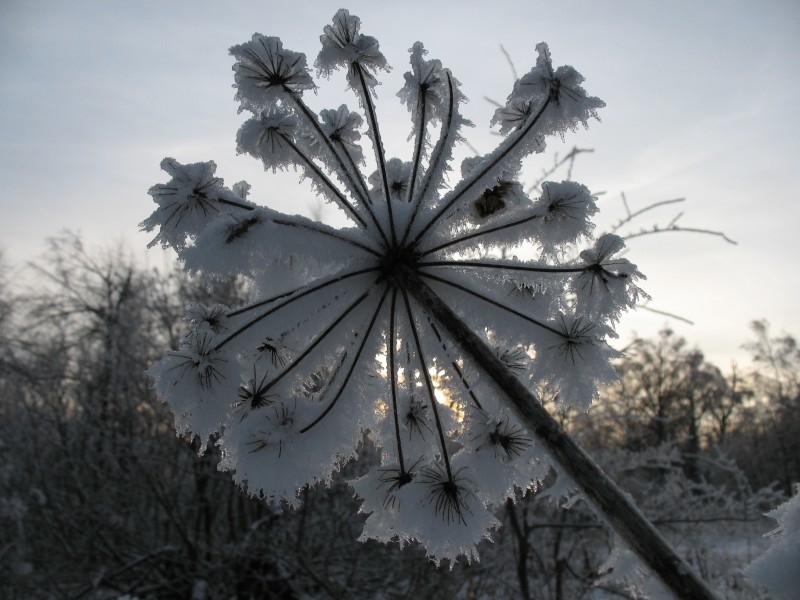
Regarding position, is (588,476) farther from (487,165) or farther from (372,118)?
(372,118)

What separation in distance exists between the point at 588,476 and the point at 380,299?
0.77m

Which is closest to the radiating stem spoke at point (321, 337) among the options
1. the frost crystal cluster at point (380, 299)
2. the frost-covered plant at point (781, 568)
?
the frost crystal cluster at point (380, 299)

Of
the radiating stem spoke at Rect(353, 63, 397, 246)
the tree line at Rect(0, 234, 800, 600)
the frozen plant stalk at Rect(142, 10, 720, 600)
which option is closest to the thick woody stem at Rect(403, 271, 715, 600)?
the frozen plant stalk at Rect(142, 10, 720, 600)

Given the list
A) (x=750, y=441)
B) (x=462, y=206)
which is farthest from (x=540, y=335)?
(x=750, y=441)

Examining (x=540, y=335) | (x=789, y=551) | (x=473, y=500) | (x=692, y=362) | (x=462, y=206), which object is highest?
(x=692, y=362)

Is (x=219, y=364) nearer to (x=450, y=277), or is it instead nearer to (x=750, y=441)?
(x=450, y=277)

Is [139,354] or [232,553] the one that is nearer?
[232,553]

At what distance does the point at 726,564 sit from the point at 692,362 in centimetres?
2451

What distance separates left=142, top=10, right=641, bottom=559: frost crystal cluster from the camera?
1.56 metres

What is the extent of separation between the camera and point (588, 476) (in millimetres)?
1146

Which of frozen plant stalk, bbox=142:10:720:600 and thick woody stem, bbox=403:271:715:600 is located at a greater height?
frozen plant stalk, bbox=142:10:720:600

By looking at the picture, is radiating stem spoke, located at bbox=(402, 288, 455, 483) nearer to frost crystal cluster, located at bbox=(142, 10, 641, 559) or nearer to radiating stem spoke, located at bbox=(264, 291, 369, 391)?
frost crystal cluster, located at bbox=(142, 10, 641, 559)

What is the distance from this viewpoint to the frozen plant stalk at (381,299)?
5.11ft

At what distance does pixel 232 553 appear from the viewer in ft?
25.0
